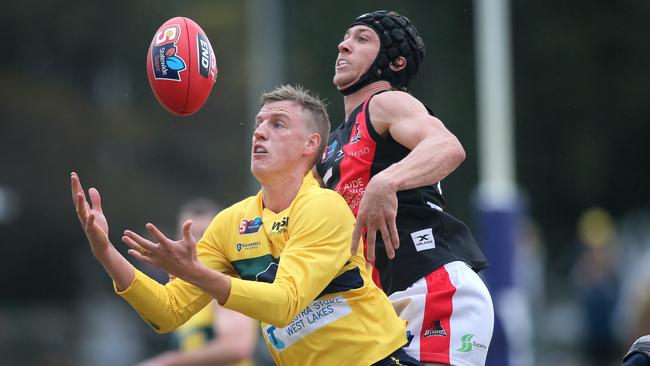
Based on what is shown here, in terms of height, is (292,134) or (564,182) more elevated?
(292,134)

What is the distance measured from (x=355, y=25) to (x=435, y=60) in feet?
42.3

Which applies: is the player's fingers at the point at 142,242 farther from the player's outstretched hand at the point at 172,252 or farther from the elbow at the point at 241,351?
the elbow at the point at 241,351

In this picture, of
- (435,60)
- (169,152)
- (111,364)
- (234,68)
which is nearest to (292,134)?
(435,60)

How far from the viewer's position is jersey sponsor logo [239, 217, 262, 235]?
16.1ft

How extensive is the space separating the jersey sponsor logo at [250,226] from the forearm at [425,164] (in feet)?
1.79

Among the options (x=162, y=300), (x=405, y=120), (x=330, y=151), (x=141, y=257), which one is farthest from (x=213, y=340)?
(x=141, y=257)

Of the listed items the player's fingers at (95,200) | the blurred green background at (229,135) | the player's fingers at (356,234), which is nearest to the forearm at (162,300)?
the player's fingers at (95,200)

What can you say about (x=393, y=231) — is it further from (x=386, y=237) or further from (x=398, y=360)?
(x=398, y=360)

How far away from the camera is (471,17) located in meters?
18.5

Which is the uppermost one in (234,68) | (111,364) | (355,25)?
(355,25)

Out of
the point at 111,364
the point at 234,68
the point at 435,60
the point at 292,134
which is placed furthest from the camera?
the point at 234,68

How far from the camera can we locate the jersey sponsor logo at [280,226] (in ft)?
15.9

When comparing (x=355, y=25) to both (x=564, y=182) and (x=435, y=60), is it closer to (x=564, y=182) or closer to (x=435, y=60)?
(x=435, y=60)

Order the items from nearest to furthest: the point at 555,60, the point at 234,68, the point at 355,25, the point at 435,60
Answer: the point at 355,25, the point at 435,60, the point at 555,60, the point at 234,68
